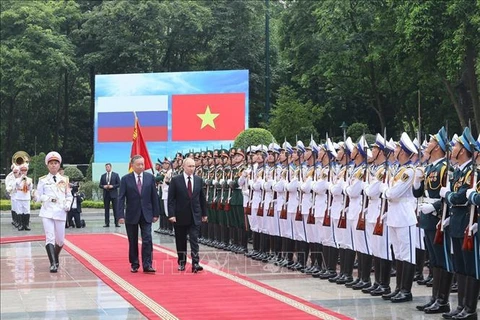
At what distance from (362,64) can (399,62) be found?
374 centimetres

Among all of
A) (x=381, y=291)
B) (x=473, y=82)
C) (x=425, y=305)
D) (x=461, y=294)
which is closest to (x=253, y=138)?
(x=473, y=82)

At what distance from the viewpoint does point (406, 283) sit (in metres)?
10.2

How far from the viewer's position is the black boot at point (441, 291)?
9.31 metres

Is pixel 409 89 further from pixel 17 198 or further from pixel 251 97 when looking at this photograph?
pixel 17 198

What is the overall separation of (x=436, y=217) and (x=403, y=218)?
971 mm

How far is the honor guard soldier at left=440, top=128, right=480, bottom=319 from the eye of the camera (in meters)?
8.70

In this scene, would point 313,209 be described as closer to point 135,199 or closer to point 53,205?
point 135,199

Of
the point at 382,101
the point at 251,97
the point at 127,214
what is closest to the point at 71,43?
the point at 251,97

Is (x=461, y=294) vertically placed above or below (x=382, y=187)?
below

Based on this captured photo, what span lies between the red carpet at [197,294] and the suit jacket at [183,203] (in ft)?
2.63

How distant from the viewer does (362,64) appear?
33188 millimetres

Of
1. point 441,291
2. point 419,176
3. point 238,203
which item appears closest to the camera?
point 441,291

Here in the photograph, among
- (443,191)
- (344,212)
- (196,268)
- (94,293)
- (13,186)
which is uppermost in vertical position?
(13,186)

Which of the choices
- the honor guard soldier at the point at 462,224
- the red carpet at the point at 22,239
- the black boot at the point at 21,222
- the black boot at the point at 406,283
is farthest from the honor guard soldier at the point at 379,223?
the black boot at the point at 21,222
